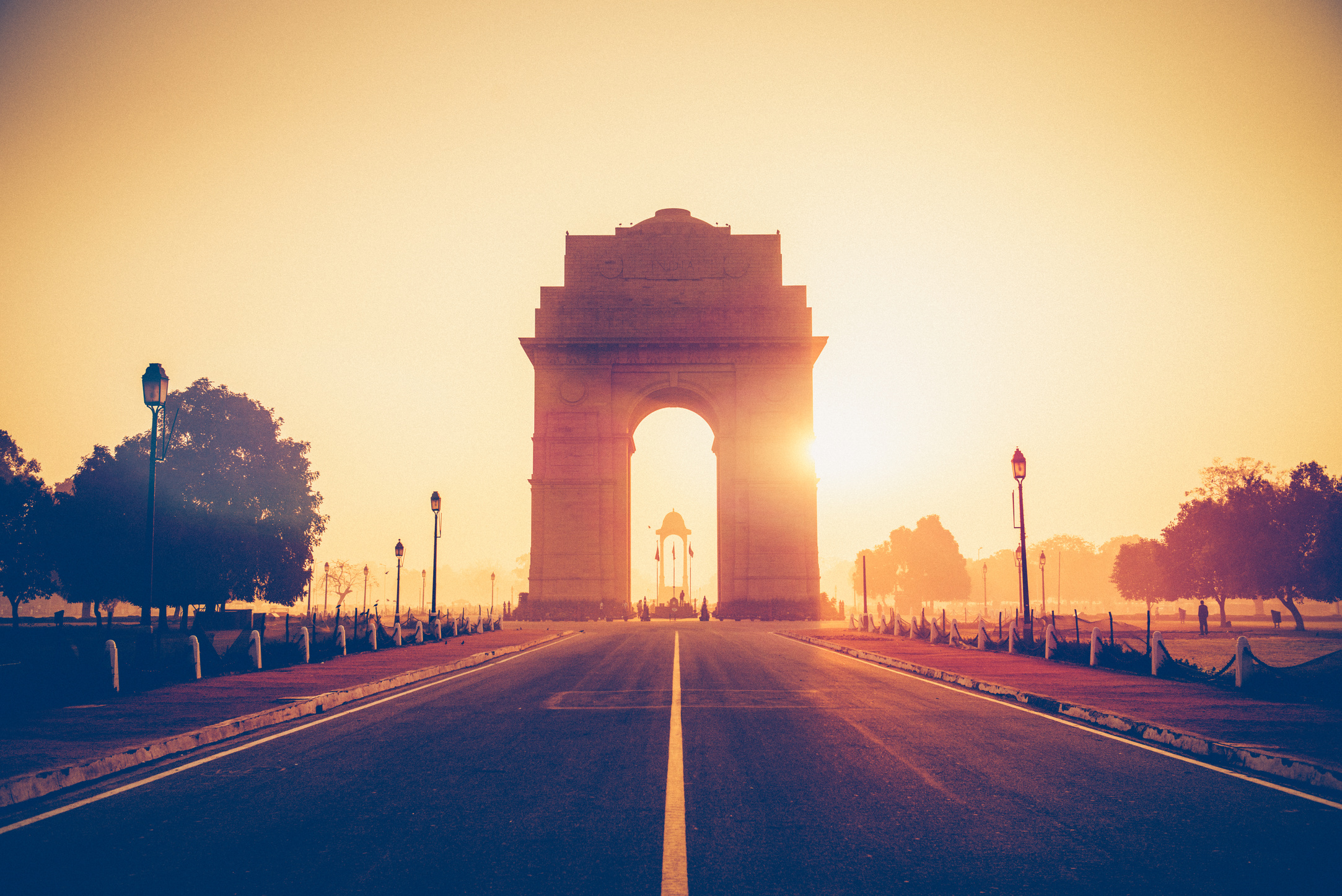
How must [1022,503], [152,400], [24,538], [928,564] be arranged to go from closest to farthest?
[152,400] → [1022,503] → [24,538] → [928,564]

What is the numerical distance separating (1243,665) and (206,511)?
1816 inches

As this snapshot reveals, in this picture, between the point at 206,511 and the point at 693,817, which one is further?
the point at 206,511

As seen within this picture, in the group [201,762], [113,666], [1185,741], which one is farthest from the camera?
[113,666]

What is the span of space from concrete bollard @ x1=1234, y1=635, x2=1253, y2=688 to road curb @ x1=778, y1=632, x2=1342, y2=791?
3316mm

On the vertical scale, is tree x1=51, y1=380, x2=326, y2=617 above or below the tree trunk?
above

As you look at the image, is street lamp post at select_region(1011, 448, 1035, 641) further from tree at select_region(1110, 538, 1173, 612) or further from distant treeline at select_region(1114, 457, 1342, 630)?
tree at select_region(1110, 538, 1173, 612)

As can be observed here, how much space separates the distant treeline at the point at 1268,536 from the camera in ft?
199

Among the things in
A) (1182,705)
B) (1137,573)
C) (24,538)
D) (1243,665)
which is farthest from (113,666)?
(1137,573)

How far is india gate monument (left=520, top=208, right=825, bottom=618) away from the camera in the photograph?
5781 centimetres

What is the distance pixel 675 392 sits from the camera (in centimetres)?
6291

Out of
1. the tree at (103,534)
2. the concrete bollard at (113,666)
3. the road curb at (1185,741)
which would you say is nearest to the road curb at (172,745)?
the concrete bollard at (113,666)

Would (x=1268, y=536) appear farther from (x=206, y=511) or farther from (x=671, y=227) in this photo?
(x=206, y=511)

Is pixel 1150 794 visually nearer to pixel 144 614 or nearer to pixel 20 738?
pixel 20 738

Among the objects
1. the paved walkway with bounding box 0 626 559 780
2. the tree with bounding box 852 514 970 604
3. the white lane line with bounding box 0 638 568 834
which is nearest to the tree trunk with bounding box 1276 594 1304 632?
the paved walkway with bounding box 0 626 559 780
